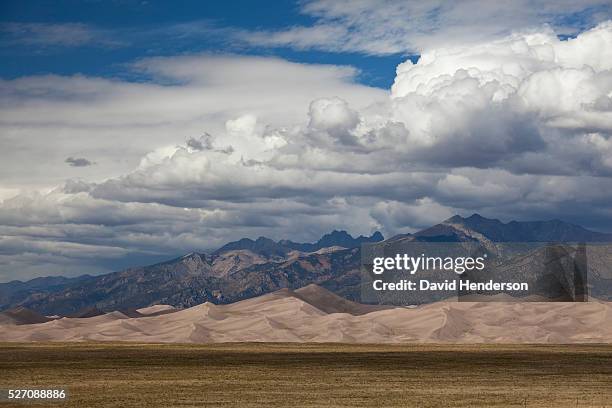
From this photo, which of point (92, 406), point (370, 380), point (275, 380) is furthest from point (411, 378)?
point (92, 406)

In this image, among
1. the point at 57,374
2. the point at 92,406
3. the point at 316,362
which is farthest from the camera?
the point at 316,362

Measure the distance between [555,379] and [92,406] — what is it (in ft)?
136

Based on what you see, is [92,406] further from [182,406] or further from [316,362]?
[316,362]

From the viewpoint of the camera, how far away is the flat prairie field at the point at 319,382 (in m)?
56.1

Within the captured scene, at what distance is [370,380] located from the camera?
73.3 meters

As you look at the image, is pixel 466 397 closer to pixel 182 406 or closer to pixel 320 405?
pixel 320 405

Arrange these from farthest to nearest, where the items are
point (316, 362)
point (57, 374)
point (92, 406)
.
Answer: point (316, 362) < point (57, 374) < point (92, 406)

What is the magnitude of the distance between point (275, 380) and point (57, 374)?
21.5 m

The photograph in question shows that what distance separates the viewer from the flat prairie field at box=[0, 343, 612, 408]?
184ft

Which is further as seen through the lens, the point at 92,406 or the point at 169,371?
the point at 169,371

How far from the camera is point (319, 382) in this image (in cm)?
7119

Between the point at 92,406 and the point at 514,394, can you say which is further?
the point at 514,394

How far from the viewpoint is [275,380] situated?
2911 inches

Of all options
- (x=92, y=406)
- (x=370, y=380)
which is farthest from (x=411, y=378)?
(x=92, y=406)
